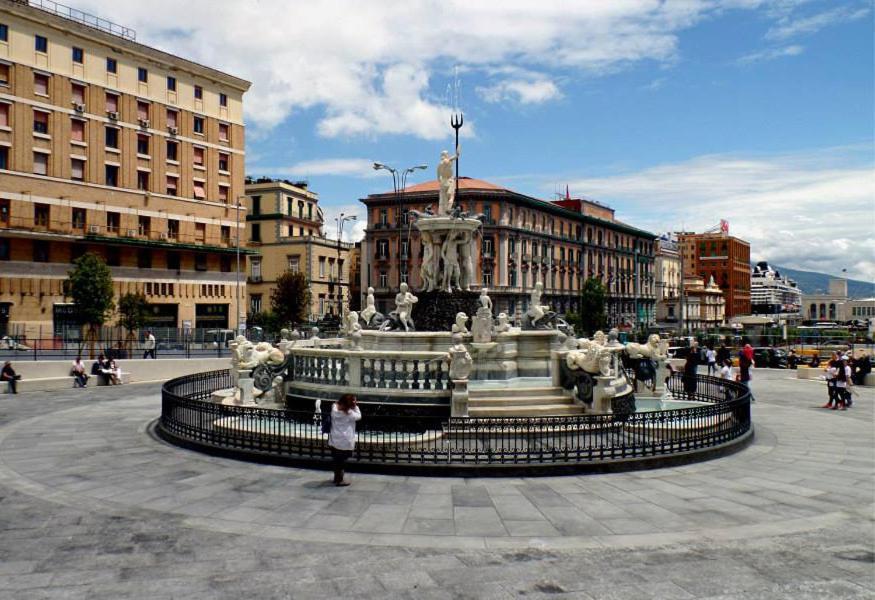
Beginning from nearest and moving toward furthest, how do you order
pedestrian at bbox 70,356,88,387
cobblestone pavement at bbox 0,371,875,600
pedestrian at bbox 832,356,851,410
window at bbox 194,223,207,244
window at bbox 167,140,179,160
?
cobblestone pavement at bbox 0,371,875,600
pedestrian at bbox 832,356,851,410
pedestrian at bbox 70,356,88,387
window at bbox 167,140,179,160
window at bbox 194,223,207,244

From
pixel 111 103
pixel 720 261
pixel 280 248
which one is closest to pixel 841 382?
pixel 111 103

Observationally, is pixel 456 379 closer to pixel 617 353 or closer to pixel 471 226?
pixel 617 353

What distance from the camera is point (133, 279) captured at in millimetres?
48750

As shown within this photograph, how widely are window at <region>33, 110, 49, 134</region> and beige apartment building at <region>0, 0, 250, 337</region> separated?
67mm

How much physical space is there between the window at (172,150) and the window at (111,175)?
14.5 ft

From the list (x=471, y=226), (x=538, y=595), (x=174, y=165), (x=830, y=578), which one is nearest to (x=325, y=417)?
(x=538, y=595)

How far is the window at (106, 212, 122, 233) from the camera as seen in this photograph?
47188 mm

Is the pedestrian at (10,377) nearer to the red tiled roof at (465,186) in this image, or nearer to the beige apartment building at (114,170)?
the beige apartment building at (114,170)

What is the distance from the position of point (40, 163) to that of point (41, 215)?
132 inches

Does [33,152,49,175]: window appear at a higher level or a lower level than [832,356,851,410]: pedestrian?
higher

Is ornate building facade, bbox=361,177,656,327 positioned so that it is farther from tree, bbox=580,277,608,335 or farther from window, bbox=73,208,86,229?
window, bbox=73,208,86,229

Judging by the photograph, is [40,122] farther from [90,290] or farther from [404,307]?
[404,307]

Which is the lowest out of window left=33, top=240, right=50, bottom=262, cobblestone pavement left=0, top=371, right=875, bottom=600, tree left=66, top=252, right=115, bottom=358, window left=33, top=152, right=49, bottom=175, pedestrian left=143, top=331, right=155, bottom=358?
cobblestone pavement left=0, top=371, right=875, bottom=600

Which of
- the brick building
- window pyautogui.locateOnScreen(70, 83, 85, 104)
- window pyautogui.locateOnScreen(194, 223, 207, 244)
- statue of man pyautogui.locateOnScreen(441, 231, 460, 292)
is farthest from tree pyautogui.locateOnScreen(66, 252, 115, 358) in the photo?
the brick building
